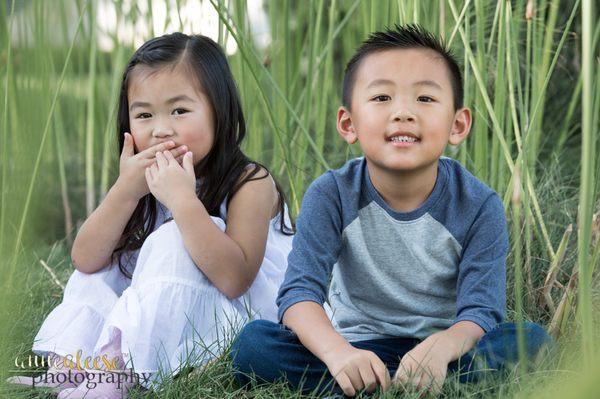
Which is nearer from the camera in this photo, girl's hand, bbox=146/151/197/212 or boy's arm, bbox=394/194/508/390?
boy's arm, bbox=394/194/508/390

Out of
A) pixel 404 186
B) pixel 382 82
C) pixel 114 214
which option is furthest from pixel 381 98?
pixel 114 214

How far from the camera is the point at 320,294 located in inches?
50.2

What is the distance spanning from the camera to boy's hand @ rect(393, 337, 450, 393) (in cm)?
115

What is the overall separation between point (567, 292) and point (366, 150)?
0.37 m

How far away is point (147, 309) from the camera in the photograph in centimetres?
130

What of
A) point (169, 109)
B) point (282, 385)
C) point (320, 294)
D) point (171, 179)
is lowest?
point (282, 385)

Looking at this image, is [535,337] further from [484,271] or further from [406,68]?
[406,68]

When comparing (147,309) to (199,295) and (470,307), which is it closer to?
(199,295)

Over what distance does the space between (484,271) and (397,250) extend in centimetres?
13

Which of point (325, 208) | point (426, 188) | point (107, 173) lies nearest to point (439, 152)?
point (426, 188)

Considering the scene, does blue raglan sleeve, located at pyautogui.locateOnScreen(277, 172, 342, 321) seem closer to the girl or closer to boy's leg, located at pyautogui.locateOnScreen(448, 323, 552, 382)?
the girl

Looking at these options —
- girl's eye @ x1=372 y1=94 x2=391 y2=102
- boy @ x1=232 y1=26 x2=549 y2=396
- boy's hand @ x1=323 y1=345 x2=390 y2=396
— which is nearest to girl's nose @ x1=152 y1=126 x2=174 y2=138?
boy @ x1=232 y1=26 x2=549 y2=396

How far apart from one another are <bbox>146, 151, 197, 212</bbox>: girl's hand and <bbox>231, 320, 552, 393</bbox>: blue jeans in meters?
0.24

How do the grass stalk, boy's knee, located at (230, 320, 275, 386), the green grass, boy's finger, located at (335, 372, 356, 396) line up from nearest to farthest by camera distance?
1. the grass stalk
2. the green grass
3. boy's finger, located at (335, 372, 356, 396)
4. boy's knee, located at (230, 320, 275, 386)
